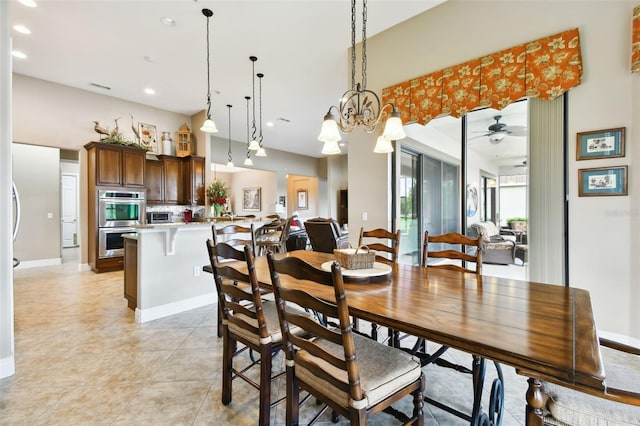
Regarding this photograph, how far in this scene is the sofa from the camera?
3.66 m

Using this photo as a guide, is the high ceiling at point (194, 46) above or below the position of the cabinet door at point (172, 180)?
above

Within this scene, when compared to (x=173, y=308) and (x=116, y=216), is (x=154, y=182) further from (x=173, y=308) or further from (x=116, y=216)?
(x=173, y=308)

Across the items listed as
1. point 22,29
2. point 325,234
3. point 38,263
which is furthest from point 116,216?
point 325,234

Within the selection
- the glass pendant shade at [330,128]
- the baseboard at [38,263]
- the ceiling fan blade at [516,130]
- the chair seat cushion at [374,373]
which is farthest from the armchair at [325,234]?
the baseboard at [38,263]

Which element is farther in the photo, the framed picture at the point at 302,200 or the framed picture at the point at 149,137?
the framed picture at the point at 302,200

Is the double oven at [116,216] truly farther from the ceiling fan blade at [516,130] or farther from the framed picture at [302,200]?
the framed picture at [302,200]

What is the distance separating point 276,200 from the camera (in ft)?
33.0

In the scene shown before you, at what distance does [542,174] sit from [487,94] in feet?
3.21

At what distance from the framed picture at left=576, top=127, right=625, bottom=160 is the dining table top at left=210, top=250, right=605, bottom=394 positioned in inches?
67.3

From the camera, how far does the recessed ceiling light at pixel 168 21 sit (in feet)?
11.4

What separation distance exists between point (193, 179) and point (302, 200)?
6.22 metres

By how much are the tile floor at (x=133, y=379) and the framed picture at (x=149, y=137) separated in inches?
154

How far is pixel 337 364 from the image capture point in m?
1.07

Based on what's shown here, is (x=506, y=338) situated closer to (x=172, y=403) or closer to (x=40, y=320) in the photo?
(x=172, y=403)
